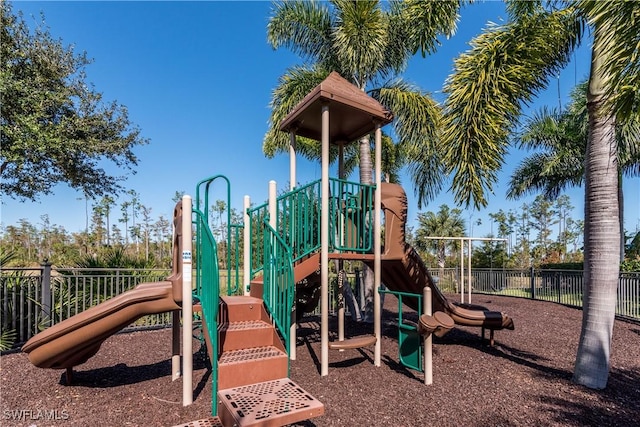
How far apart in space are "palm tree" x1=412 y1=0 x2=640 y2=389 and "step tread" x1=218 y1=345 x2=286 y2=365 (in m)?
3.33

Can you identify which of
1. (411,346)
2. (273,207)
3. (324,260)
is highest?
(273,207)

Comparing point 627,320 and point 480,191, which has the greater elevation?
point 480,191

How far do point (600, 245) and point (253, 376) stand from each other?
4.44 m

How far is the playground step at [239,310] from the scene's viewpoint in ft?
14.2

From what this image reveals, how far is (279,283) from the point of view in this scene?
14.2 feet

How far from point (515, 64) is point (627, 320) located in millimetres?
8787

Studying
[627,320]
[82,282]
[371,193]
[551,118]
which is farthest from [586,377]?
[551,118]

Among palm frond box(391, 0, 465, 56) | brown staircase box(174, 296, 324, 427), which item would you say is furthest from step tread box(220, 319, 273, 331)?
palm frond box(391, 0, 465, 56)

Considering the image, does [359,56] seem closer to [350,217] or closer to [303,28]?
[303,28]

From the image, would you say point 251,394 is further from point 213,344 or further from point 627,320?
point 627,320

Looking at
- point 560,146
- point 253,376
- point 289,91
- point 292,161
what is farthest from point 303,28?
point 560,146

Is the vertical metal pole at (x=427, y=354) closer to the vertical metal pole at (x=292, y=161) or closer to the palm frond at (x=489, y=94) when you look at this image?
the palm frond at (x=489, y=94)

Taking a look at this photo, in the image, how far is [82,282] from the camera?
24.2ft

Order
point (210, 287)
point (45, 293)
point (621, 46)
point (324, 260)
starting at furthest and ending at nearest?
point (45, 293) < point (324, 260) < point (210, 287) < point (621, 46)
